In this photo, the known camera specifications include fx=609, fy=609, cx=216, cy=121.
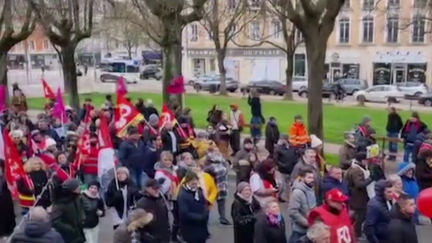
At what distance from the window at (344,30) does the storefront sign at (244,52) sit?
5399 millimetres

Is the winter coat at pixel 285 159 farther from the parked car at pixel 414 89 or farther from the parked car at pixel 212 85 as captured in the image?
the parked car at pixel 212 85

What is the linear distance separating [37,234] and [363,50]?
4824 cm

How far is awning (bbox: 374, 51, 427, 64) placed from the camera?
1913 inches

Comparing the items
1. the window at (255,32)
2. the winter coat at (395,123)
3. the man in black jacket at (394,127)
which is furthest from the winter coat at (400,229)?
the window at (255,32)

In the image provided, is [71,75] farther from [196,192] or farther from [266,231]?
[266,231]

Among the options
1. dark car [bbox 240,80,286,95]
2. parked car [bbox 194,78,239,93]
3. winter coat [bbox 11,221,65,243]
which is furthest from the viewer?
parked car [bbox 194,78,239,93]

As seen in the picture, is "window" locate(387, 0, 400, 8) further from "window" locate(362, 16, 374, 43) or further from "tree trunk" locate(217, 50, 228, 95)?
"tree trunk" locate(217, 50, 228, 95)

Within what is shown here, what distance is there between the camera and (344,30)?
52656 millimetres

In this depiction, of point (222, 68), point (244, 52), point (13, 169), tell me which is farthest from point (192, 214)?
point (244, 52)

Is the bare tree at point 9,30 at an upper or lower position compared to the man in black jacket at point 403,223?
upper

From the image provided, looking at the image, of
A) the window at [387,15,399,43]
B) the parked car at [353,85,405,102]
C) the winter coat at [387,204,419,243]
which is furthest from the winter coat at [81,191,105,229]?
the window at [387,15,399,43]

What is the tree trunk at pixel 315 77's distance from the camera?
50.3 feet

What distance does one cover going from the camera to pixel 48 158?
10.2m

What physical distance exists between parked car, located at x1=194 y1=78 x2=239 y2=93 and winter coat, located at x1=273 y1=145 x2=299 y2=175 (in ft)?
115
